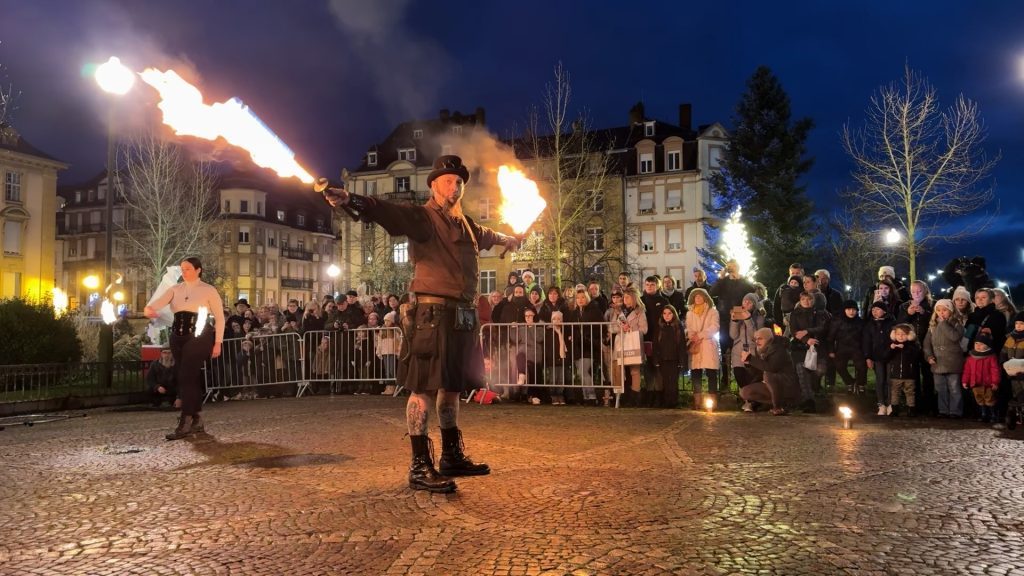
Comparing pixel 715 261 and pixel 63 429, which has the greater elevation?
pixel 715 261

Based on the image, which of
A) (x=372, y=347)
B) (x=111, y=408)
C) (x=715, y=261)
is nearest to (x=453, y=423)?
(x=372, y=347)

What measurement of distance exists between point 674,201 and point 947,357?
51340 millimetres

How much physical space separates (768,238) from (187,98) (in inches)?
1711

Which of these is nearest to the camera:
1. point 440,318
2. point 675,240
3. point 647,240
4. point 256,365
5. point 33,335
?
point 440,318

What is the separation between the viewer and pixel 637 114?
212ft

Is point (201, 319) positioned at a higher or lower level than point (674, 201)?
lower

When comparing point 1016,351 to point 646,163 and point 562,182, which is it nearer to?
point 562,182

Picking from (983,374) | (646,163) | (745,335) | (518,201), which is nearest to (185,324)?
(518,201)

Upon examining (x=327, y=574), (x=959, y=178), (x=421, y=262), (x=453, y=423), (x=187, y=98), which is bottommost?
(x=327, y=574)

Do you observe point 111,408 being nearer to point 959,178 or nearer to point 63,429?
point 63,429

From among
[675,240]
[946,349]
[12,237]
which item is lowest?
[946,349]

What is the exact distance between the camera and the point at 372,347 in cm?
1538

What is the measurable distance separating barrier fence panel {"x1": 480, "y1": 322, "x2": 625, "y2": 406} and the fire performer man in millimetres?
6514

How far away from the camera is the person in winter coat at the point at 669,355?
40.6 feet
